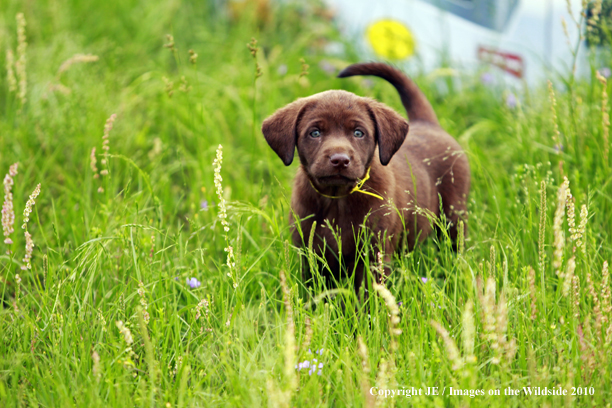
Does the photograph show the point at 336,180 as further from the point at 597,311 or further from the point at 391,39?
the point at 391,39

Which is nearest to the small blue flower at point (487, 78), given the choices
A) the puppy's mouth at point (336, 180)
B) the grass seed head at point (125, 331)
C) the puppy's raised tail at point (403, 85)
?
the puppy's raised tail at point (403, 85)

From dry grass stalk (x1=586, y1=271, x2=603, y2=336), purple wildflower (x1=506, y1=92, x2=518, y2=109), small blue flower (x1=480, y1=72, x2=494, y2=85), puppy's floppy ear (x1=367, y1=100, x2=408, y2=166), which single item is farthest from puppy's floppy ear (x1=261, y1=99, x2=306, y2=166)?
small blue flower (x1=480, y1=72, x2=494, y2=85)

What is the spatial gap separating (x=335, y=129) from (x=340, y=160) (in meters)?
0.28

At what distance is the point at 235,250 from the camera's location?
2.59 meters

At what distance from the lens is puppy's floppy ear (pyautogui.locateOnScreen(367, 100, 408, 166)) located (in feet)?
8.23

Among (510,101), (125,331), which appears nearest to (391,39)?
(510,101)

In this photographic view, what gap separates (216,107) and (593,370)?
343cm

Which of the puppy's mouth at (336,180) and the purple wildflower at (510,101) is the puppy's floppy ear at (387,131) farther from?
the purple wildflower at (510,101)

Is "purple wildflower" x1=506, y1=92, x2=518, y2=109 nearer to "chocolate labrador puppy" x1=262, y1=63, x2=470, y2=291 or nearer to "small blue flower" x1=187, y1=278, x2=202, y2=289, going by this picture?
"chocolate labrador puppy" x1=262, y1=63, x2=470, y2=291

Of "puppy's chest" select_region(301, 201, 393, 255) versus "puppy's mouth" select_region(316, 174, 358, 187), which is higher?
"puppy's mouth" select_region(316, 174, 358, 187)

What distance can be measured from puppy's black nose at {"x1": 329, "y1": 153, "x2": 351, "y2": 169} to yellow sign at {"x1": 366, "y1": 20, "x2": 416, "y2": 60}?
293 cm

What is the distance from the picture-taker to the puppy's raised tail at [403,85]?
9.74 feet

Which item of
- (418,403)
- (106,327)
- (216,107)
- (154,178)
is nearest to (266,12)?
(216,107)

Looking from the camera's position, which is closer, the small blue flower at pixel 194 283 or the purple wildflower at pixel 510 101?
the small blue flower at pixel 194 283
